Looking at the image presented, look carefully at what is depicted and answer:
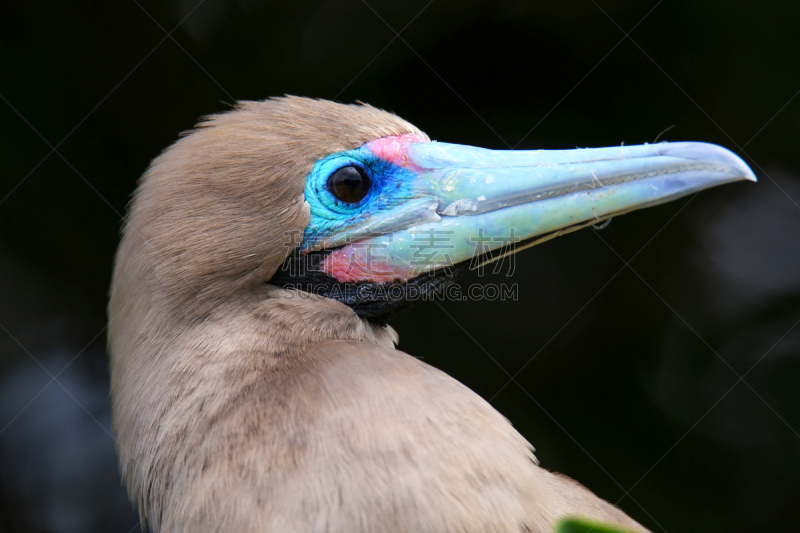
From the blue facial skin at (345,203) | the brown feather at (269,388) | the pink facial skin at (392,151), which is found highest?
the pink facial skin at (392,151)

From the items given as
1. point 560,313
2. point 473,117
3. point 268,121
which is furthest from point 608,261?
point 268,121

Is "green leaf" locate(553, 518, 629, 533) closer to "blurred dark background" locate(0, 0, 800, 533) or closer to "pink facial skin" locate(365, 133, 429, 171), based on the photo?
"pink facial skin" locate(365, 133, 429, 171)

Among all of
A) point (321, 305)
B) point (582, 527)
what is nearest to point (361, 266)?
point (321, 305)

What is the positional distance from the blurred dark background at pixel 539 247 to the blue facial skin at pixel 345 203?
5.04 ft

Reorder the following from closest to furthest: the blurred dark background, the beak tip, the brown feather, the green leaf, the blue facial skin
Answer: the green leaf → the brown feather → the beak tip → the blue facial skin → the blurred dark background

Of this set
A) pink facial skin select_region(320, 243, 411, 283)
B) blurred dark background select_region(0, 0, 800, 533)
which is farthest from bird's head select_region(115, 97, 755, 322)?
blurred dark background select_region(0, 0, 800, 533)

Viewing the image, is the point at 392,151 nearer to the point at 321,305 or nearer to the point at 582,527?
the point at 321,305

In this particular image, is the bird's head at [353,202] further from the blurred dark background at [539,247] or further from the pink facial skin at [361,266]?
the blurred dark background at [539,247]

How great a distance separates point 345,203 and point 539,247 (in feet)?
6.43

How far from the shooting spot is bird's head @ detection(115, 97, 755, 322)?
1713 millimetres

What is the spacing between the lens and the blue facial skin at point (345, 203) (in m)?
1.80

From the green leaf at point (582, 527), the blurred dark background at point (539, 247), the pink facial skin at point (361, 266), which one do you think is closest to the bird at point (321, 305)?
the pink facial skin at point (361, 266)

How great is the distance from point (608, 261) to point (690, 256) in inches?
18.1

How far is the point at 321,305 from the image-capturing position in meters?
1.82
